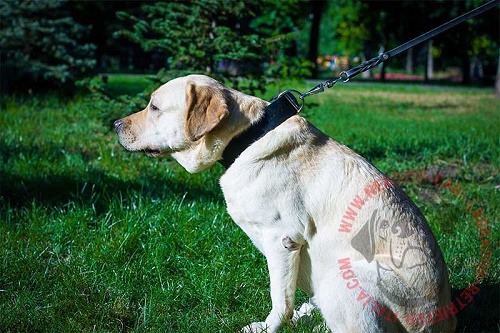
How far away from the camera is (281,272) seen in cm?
313

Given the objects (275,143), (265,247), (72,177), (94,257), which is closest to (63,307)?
(94,257)

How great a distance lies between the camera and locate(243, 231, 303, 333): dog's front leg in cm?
310

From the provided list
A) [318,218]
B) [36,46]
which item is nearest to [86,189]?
[318,218]

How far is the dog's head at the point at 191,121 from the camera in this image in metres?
3.26

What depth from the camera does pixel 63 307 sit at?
3.35m

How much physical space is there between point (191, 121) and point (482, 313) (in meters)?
2.26

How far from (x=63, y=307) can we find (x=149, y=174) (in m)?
2.75

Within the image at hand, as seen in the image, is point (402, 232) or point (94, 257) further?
point (94, 257)

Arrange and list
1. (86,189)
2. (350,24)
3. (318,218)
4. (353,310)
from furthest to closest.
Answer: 1. (350,24)
2. (86,189)
3. (318,218)
4. (353,310)

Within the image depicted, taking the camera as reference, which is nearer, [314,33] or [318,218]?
[318,218]

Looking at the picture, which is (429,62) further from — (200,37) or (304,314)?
(304,314)

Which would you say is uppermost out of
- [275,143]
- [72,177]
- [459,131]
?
[275,143]

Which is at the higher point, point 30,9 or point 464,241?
point 30,9

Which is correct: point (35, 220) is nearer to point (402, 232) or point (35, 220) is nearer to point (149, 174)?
point (149, 174)
